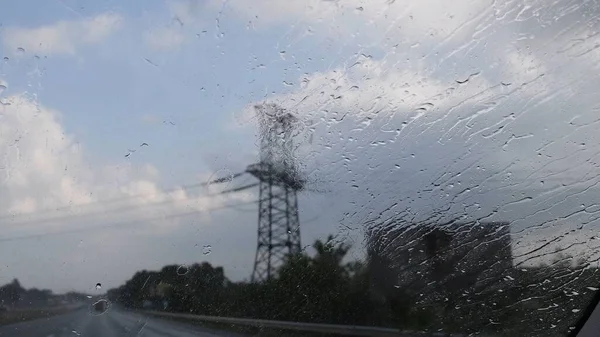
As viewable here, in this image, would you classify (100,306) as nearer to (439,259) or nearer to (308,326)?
(308,326)

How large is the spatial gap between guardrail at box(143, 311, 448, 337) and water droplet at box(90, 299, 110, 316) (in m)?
0.36

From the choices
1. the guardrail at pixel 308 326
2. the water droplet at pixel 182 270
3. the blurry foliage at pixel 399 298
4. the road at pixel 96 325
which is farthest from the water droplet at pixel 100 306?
the blurry foliage at pixel 399 298

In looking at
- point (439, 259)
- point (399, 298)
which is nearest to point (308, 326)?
point (399, 298)

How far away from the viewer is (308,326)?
7742 mm

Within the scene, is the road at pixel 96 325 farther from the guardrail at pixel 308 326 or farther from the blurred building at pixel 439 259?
the blurred building at pixel 439 259

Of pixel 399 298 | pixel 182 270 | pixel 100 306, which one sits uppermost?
pixel 182 270

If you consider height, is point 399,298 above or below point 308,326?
above

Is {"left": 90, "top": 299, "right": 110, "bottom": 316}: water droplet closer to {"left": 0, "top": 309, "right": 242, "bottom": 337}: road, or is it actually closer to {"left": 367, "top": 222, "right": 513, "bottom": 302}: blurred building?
{"left": 0, "top": 309, "right": 242, "bottom": 337}: road

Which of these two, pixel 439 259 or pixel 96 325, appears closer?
pixel 96 325

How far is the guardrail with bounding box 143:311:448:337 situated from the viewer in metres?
7.08

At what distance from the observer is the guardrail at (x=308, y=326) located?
7.08m

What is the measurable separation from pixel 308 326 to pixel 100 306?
2.17 m

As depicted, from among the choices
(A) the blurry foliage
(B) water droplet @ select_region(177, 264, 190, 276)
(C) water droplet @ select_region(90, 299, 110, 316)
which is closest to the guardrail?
(A) the blurry foliage

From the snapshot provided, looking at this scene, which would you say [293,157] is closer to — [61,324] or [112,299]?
[112,299]
